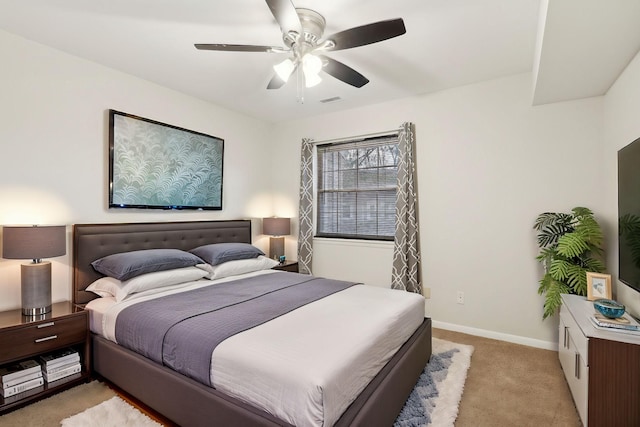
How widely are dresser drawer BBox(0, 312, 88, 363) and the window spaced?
114 inches

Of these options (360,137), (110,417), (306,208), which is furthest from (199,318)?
(360,137)

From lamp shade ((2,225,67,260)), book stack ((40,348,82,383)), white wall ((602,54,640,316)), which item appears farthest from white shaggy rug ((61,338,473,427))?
white wall ((602,54,640,316))

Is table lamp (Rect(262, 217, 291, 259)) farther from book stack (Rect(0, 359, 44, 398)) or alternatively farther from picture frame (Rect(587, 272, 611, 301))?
picture frame (Rect(587, 272, 611, 301))

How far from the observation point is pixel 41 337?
2.18m

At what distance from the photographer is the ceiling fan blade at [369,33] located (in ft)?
5.98

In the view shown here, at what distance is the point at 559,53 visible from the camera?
82.3 inches

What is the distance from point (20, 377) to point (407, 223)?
11.7 feet

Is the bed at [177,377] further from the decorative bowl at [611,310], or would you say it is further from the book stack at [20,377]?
the decorative bowl at [611,310]

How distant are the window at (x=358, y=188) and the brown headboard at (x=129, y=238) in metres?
1.35

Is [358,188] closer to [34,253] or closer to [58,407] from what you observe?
[34,253]

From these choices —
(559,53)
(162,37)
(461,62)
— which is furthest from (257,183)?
(559,53)

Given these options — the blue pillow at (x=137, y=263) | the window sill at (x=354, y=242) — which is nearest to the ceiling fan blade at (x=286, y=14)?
the blue pillow at (x=137, y=263)

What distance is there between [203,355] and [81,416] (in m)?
1.01

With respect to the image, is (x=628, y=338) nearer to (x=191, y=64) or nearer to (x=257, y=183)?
(x=191, y=64)
